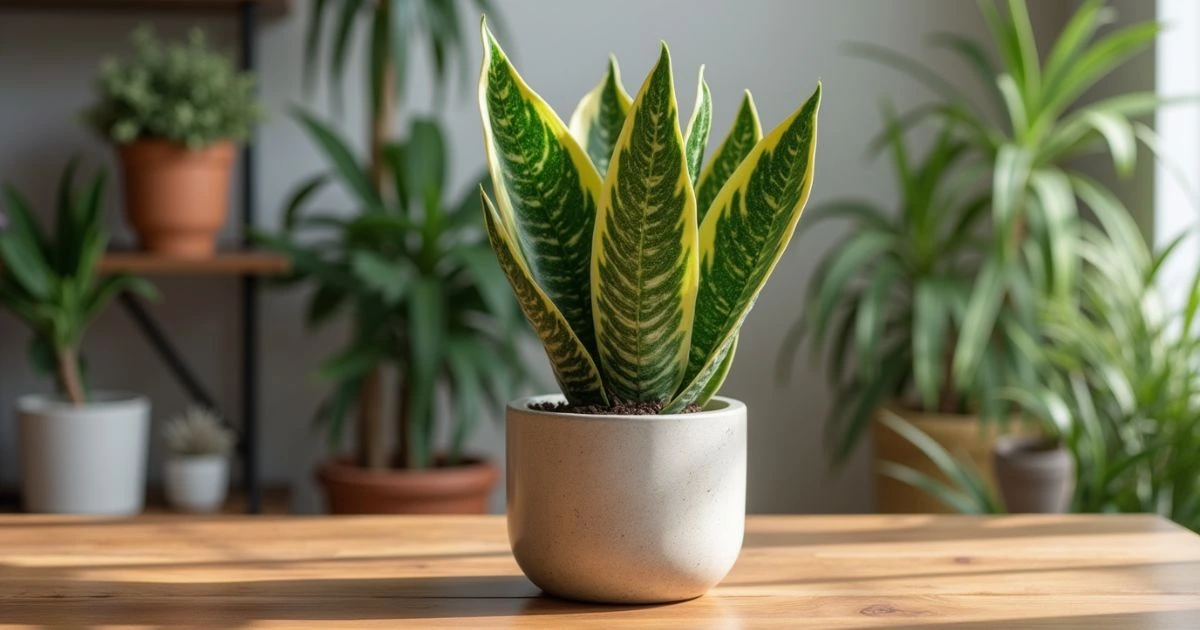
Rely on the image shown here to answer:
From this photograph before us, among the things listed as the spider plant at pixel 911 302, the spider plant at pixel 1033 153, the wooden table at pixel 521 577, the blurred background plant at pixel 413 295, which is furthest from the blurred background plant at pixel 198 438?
the wooden table at pixel 521 577

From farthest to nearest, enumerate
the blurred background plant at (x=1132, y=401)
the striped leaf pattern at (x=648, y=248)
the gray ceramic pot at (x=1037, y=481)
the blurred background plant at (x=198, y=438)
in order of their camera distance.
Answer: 1. the blurred background plant at (x=198, y=438)
2. the gray ceramic pot at (x=1037, y=481)
3. the blurred background plant at (x=1132, y=401)
4. the striped leaf pattern at (x=648, y=248)

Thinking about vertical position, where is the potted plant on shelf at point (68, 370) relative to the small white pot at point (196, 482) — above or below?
above

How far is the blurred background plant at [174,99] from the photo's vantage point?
2.40 meters

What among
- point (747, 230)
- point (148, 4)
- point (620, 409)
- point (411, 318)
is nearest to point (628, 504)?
point (620, 409)

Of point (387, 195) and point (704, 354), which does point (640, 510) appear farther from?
point (387, 195)

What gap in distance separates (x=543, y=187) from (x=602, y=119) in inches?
4.5

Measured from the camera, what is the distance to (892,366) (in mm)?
2646

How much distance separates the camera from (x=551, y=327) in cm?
77

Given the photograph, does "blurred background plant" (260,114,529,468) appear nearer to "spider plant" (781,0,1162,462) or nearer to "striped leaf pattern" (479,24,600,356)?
"spider plant" (781,0,1162,462)

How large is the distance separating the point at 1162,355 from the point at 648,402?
148 centimetres

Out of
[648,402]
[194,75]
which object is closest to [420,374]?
[194,75]

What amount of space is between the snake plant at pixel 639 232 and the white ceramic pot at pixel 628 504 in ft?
0.14

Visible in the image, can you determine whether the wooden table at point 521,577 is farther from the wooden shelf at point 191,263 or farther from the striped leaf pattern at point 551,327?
the wooden shelf at point 191,263

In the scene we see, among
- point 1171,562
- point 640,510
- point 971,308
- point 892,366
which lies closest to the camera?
point 640,510
